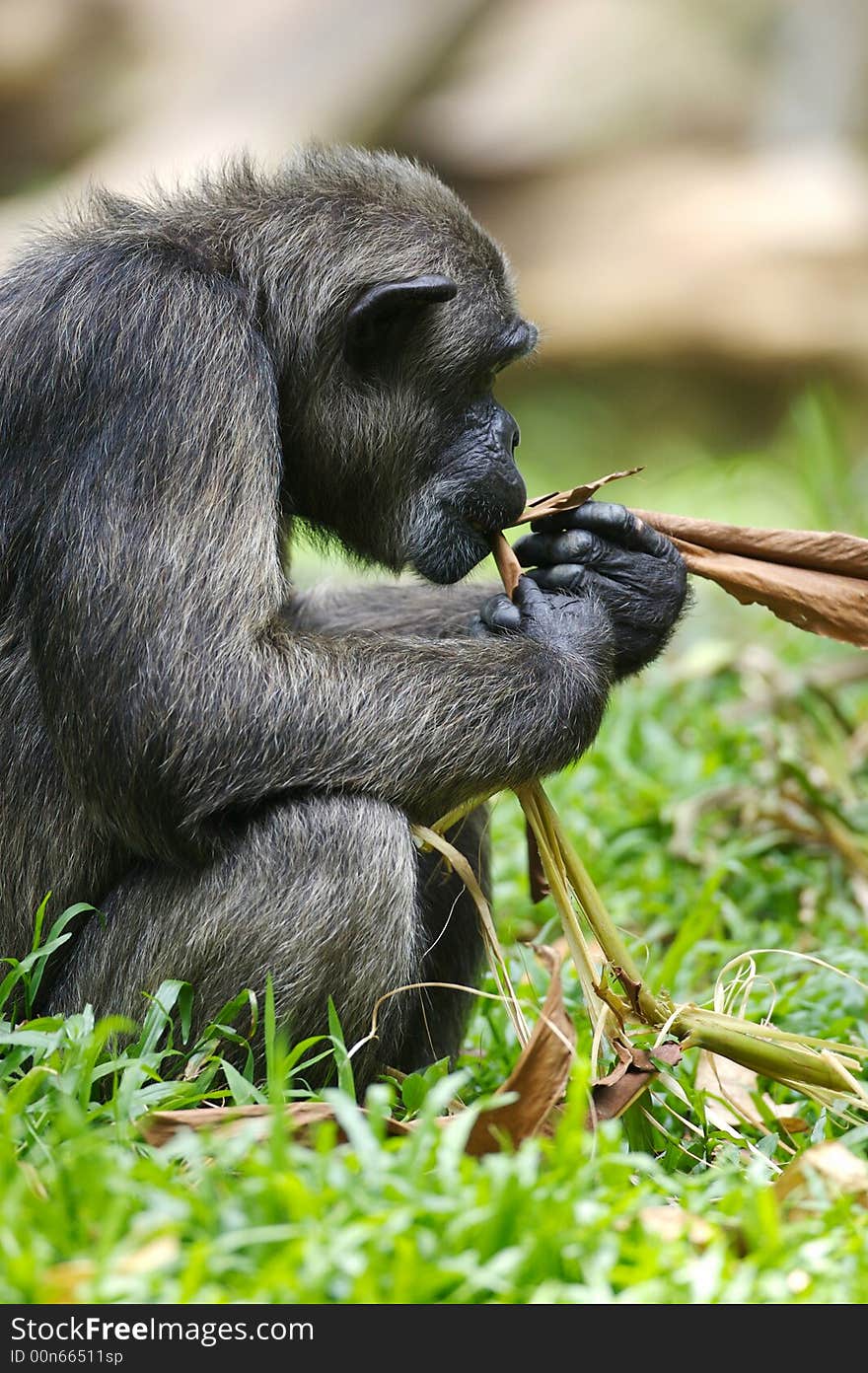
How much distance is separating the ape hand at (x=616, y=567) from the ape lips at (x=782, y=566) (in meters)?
0.06

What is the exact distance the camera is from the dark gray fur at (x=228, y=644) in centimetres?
424

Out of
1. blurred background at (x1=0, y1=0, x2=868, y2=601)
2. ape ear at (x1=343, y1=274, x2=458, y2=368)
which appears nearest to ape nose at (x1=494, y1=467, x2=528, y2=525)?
ape ear at (x1=343, y1=274, x2=458, y2=368)

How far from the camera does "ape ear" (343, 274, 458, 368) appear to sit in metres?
4.68

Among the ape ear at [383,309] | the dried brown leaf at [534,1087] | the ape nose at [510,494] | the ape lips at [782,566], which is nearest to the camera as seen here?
the dried brown leaf at [534,1087]

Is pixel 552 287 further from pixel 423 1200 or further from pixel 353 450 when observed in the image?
pixel 423 1200

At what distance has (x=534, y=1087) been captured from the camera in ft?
12.0

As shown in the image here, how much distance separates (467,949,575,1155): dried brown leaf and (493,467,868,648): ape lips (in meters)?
1.73

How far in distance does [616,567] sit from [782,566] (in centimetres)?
54

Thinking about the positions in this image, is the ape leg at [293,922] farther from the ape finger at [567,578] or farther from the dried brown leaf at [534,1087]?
the ape finger at [567,578]

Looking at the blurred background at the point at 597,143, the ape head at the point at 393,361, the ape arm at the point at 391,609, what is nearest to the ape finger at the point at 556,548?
the ape head at the point at 393,361

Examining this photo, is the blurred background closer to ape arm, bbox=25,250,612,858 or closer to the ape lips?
the ape lips

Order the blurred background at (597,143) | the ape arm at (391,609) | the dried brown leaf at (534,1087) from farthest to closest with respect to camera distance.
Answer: the blurred background at (597,143)
the ape arm at (391,609)
the dried brown leaf at (534,1087)
